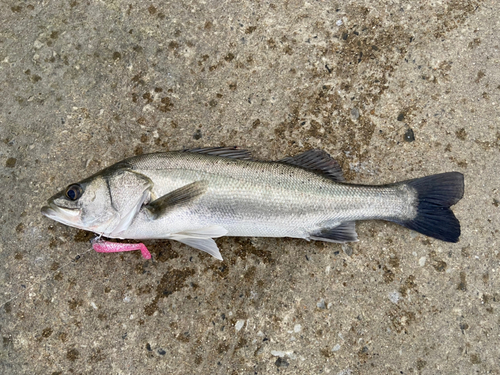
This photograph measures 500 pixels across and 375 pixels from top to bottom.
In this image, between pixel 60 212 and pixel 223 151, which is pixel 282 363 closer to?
pixel 223 151

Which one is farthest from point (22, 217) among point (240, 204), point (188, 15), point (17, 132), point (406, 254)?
point (406, 254)

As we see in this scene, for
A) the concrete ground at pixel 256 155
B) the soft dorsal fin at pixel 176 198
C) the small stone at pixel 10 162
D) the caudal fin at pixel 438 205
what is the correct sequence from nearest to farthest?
the soft dorsal fin at pixel 176 198 → the caudal fin at pixel 438 205 → the concrete ground at pixel 256 155 → the small stone at pixel 10 162

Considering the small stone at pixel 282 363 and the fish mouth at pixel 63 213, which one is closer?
the fish mouth at pixel 63 213

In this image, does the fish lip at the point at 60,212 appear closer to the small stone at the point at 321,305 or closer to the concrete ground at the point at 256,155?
the concrete ground at the point at 256,155

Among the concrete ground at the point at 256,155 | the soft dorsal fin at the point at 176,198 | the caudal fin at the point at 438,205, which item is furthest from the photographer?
the concrete ground at the point at 256,155

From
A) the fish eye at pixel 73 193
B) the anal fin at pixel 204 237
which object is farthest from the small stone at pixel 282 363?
the fish eye at pixel 73 193

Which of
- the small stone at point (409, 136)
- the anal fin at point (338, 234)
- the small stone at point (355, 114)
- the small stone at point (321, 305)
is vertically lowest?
the small stone at point (321, 305)

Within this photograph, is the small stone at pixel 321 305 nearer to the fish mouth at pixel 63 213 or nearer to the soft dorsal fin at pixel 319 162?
the soft dorsal fin at pixel 319 162

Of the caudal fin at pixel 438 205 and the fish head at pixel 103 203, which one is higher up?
the fish head at pixel 103 203
